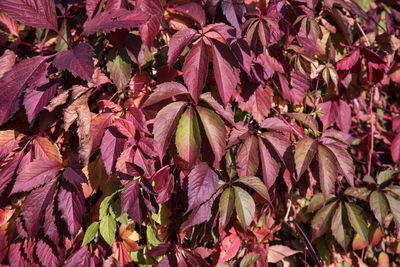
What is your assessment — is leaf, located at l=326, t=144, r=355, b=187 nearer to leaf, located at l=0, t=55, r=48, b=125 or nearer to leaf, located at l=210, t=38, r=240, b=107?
leaf, located at l=210, t=38, r=240, b=107

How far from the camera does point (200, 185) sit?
3.51ft

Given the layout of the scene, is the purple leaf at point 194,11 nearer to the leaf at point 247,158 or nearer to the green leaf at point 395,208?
the leaf at point 247,158

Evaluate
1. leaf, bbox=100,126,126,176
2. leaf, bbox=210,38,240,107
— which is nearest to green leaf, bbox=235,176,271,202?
leaf, bbox=210,38,240,107

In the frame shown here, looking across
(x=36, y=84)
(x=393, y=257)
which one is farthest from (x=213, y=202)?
(x=393, y=257)

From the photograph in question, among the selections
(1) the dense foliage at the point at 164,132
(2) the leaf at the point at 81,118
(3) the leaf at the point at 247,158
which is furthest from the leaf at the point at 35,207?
(3) the leaf at the point at 247,158

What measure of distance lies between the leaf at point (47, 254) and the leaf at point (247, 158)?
76 cm

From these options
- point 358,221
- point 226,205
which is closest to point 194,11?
point 226,205

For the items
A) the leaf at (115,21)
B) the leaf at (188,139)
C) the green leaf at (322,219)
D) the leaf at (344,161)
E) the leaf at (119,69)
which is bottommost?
the green leaf at (322,219)

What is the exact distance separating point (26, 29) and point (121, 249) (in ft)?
3.46

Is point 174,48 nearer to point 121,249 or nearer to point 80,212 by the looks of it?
point 80,212

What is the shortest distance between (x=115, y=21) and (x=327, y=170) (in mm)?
883

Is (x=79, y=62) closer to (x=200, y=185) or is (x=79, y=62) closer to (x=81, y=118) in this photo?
(x=81, y=118)

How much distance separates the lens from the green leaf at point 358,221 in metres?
1.39

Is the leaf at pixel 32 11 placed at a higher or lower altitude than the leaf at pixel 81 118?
higher
